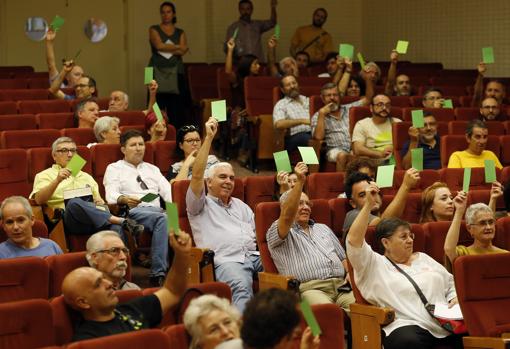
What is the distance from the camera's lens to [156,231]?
4.72 metres

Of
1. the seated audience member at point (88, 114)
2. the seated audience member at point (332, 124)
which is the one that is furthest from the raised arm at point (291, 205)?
the seated audience member at point (332, 124)

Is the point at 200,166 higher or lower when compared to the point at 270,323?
higher

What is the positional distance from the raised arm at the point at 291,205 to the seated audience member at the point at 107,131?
71.3 inches

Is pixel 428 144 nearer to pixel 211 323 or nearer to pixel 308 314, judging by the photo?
pixel 211 323

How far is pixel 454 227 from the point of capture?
13.3ft


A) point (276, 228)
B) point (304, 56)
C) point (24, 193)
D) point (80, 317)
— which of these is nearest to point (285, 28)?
point (304, 56)

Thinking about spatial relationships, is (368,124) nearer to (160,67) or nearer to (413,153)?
(413,153)

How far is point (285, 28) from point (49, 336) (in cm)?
757

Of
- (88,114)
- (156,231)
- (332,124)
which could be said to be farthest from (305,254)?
(332,124)

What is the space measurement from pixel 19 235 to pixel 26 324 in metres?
1.04

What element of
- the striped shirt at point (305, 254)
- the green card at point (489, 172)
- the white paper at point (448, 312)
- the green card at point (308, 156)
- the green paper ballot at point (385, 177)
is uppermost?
the green card at point (308, 156)

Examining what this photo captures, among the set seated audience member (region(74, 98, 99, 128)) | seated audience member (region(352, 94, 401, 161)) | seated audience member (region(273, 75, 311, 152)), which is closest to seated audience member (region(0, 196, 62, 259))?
seated audience member (region(74, 98, 99, 128))

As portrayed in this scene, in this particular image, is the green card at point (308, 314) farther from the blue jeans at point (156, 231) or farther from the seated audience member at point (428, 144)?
the seated audience member at point (428, 144)

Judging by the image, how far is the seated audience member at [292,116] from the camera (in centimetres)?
682
